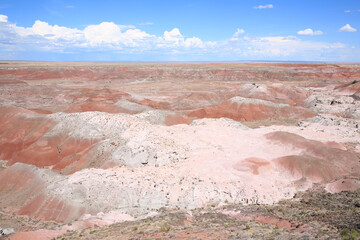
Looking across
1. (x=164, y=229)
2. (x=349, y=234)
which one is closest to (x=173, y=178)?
(x=164, y=229)

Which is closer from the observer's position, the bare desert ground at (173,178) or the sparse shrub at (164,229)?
the sparse shrub at (164,229)

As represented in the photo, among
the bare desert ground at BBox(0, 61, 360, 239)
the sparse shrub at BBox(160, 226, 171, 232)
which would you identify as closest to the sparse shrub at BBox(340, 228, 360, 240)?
the bare desert ground at BBox(0, 61, 360, 239)

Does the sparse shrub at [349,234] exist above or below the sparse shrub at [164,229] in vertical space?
above

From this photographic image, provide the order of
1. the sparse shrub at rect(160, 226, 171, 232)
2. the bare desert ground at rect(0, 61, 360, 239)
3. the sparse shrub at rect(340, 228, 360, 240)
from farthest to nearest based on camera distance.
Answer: the bare desert ground at rect(0, 61, 360, 239) → the sparse shrub at rect(160, 226, 171, 232) → the sparse shrub at rect(340, 228, 360, 240)

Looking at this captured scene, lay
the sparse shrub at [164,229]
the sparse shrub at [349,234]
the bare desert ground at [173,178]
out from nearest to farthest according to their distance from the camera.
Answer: the sparse shrub at [349,234] < the sparse shrub at [164,229] < the bare desert ground at [173,178]

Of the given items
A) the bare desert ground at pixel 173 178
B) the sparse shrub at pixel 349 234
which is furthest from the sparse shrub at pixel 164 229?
the sparse shrub at pixel 349 234

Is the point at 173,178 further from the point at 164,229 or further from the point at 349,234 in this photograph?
the point at 349,234

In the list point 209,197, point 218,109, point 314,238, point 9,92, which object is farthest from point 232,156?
point 9,92

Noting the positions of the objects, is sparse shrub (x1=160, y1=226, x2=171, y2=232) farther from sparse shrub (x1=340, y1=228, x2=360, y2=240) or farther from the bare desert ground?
sparse shrub (x1=340, y1=228, x2=360, y2=240)

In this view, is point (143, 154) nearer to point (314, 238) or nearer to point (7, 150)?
point (314, 238)

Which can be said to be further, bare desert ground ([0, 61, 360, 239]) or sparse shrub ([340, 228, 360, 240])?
bare desert ground ([0, 61, 360, 239])

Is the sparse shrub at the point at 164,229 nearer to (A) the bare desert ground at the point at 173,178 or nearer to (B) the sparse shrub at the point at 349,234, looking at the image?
(A) the bare desert ground at the point at 173,178

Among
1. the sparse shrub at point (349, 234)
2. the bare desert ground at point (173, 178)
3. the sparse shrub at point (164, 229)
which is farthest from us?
the bare desert ground at point (173, 178)
